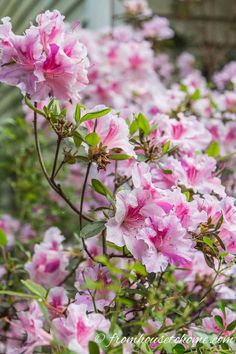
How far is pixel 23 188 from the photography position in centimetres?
251

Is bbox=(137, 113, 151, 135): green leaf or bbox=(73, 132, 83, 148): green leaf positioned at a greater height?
bbox=(73, 132, 83, 148): green leaf

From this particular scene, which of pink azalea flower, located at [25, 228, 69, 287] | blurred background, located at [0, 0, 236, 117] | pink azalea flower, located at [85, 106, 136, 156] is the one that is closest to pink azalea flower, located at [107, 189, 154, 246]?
pink azalea flower, located at [85, 106, 136, 156]

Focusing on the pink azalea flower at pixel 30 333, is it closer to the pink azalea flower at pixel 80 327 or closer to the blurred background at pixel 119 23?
the pink azalea flower at pixel 80 327

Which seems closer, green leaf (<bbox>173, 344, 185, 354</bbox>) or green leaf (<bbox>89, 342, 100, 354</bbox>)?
green leaf (<bbox>89, 342, 100, 354</bbox>)

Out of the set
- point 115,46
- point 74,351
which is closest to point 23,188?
point 115,46

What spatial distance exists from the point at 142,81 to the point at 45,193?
67 cm

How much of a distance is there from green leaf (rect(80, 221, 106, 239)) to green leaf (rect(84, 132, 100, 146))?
0.49 feet

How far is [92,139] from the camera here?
1.05 m

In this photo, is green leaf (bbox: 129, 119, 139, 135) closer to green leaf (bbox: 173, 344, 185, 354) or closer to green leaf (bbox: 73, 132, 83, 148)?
green leaf (bbox: 73, 132, 83, 148)

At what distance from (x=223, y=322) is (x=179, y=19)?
3025mm

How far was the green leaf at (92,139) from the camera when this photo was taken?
105cm

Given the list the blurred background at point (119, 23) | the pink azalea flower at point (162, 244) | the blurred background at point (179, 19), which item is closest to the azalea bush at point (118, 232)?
the pink azalea flower at point (162, 244)

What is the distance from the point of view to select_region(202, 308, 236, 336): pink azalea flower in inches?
43.6

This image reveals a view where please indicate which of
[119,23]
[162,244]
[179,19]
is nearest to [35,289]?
[162,244]
